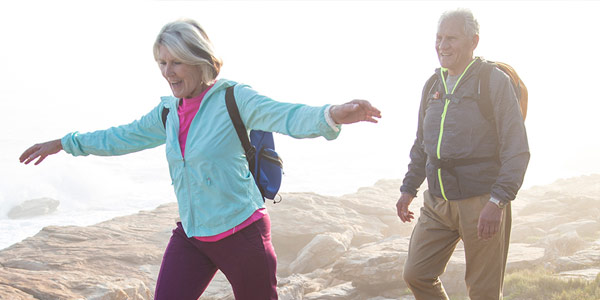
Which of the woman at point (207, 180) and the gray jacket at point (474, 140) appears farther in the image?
the gray jacket at point (474, 140)

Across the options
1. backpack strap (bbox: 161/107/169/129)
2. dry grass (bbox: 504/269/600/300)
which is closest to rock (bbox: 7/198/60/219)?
dry grass (bbox: 504/269/600/300)

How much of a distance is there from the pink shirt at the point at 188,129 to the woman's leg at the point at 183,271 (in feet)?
0.37

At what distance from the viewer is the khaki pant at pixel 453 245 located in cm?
333

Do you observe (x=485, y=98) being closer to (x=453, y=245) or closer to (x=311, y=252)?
(x=453, y=245)

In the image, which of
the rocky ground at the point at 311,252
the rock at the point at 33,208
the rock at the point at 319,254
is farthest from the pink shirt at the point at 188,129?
the rock at the point at 33,208

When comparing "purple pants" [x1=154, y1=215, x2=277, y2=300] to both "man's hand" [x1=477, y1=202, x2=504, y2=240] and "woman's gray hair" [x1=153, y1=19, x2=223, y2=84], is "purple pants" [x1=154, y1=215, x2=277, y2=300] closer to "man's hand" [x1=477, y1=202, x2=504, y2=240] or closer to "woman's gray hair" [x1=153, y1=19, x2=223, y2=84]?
"woman's gray hair" [x1=153, y1=19, x2=223, y2=84]

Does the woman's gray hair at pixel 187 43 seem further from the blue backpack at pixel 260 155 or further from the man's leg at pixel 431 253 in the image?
the man's leg at pixel 431 253

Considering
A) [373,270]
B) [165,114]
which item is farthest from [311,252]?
[165,114]

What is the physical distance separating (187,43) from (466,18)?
6.63 feet

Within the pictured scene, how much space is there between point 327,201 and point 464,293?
7.65m

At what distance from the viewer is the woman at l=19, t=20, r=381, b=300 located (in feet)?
8.18

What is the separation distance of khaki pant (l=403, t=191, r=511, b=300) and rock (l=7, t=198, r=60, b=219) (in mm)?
37619

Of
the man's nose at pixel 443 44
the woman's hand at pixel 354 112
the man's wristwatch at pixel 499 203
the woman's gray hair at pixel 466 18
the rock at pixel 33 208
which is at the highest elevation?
the woman's gray hair at pixel 466 18

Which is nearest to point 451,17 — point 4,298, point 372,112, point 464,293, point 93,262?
point 372,112
